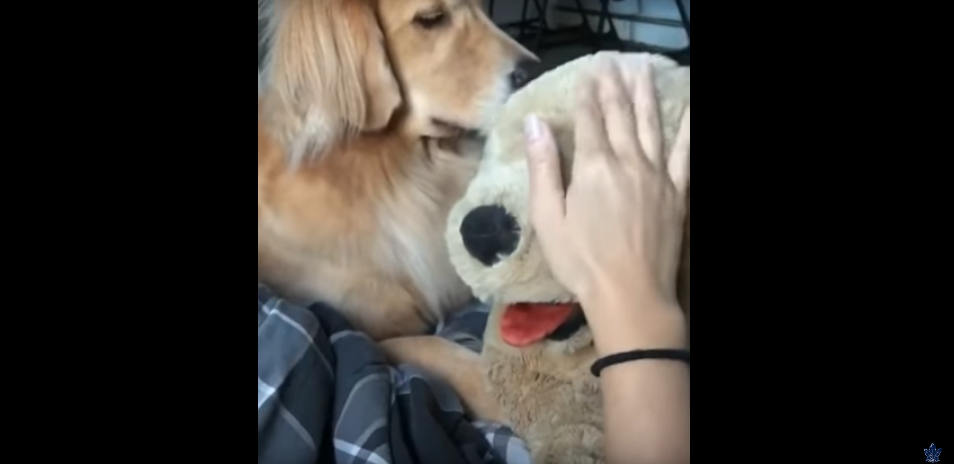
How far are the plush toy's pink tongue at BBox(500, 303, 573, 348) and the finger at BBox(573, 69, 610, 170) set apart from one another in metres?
0.13

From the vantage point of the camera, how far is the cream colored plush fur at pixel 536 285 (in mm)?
899

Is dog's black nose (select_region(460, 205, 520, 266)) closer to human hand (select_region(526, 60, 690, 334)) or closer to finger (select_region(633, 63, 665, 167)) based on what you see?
human hand (select_region(526, 60, 690, 334))

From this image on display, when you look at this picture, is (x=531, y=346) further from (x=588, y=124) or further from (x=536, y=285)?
(x=588, y=124)

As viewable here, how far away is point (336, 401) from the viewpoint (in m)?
0.93

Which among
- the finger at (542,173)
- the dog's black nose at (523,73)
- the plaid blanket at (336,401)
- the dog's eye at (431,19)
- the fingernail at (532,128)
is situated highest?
the dog's eye at (431,19)

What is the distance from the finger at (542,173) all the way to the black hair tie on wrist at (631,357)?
0.42ft

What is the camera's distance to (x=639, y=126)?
917 millimetres

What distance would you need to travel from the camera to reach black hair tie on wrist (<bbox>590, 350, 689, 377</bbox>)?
91 centimetres

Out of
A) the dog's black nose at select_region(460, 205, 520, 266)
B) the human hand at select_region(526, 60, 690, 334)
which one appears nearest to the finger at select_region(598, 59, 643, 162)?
the human hand at select_region(526, 60, 690, 334)

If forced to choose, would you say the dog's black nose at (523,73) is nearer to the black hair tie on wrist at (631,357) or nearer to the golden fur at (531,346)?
the golden fur at (531,346)

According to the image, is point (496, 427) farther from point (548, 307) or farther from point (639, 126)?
point (639, 126)

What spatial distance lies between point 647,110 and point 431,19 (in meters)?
0.21

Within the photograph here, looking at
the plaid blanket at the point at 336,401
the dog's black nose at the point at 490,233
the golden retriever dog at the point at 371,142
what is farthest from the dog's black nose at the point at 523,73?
the plaid blanket at the point at 336,401
